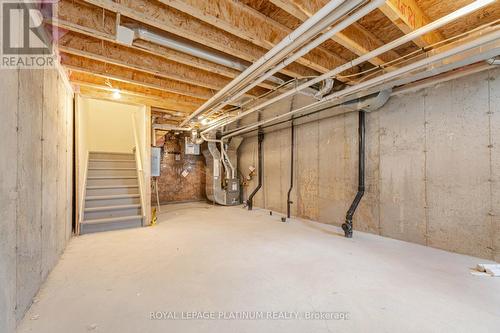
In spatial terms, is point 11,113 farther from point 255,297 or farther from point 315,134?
point 315,134

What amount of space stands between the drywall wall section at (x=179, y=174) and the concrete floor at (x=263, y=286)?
Result: 3.52m

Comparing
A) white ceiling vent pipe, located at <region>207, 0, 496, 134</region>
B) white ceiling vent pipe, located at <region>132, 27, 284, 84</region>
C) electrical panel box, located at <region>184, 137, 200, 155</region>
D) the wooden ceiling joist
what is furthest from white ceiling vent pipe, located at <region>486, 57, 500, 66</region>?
electrical panel box, located at <region>184, 137, 200, 155</region>

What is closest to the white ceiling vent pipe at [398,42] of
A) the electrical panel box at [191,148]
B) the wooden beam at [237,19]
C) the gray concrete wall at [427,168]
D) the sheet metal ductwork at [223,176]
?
the wooden beam at [237,19]

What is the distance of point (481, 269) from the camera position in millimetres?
2088

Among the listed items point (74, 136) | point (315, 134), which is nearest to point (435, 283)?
point (315, 134)

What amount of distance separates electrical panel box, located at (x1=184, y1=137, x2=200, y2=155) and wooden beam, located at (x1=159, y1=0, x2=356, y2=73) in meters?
4.72

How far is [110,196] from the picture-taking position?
386 cm

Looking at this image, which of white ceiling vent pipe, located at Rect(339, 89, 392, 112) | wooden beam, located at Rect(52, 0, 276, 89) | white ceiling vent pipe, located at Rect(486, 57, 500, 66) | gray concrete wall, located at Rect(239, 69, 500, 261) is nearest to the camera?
wooden beam, located at Rect(52, 0, 276, 89)

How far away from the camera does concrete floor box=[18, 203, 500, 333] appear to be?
138 cm

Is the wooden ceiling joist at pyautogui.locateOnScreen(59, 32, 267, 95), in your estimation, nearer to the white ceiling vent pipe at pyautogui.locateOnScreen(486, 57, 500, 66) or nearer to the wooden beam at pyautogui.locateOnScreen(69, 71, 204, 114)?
the wooden beam at pyautogui.locateOnScreen(69, 71, 204, 114)

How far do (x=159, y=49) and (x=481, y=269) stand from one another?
3.90 meters

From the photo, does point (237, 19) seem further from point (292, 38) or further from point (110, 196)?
point (110, 196)

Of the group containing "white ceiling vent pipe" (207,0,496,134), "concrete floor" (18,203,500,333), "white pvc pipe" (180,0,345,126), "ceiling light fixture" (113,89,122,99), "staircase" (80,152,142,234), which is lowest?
"concrete floor" (18,203,500,333)

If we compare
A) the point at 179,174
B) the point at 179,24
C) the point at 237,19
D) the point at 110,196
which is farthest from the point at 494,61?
the point at 179,174
